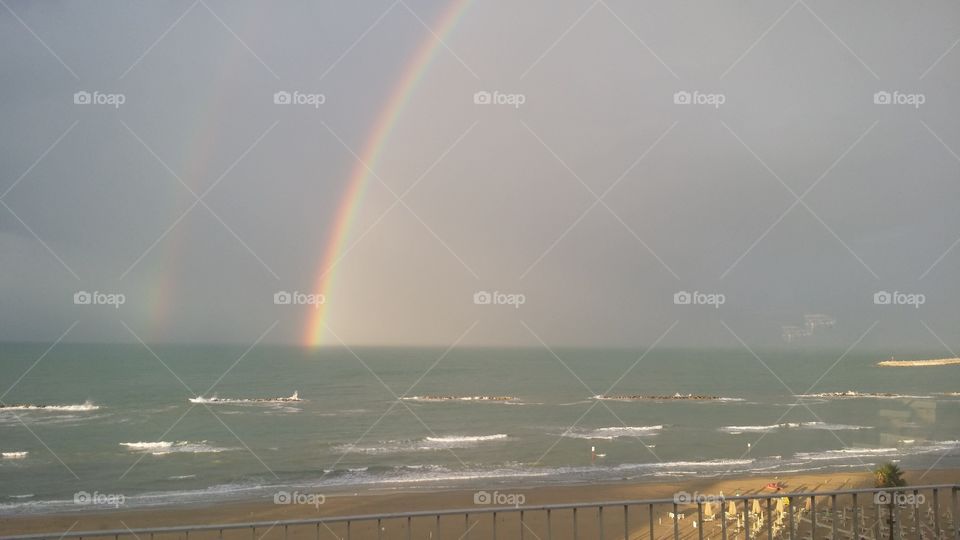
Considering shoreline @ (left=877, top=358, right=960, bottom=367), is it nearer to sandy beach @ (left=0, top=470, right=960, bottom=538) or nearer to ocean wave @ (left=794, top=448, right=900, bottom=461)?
ocean wave @ (left=794, top=448, right=900, bottom=461)

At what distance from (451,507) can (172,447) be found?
19.7 metres

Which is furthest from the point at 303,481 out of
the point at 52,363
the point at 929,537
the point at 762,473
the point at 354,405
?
the point at 52,363

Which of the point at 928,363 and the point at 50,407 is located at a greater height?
the point at 928,363

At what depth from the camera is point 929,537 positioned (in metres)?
12.8

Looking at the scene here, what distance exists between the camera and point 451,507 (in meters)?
18.4

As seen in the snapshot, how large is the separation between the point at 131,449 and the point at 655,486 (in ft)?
78.3

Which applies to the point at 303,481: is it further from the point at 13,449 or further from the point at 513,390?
the point at 513,390

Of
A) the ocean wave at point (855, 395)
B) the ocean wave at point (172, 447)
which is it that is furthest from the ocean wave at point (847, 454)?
the ocean wave at point (855, 395)

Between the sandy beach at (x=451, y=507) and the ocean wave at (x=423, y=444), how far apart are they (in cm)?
991

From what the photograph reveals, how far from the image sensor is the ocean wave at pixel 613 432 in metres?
35.3

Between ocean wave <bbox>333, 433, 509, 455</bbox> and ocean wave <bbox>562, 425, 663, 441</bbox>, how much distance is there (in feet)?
12.5

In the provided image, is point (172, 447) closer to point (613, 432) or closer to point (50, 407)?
point (613, 432)

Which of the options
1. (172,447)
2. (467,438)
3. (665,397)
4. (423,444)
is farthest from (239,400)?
(665,397)

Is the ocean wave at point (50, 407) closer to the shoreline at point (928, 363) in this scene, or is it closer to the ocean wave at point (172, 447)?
the ocean wave at point (172, 447)
